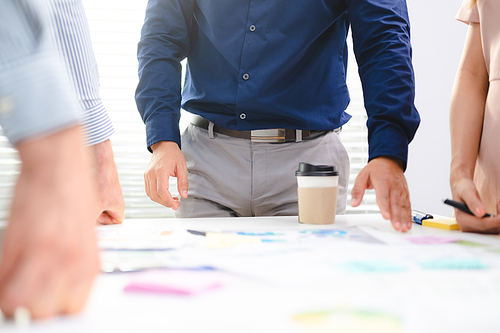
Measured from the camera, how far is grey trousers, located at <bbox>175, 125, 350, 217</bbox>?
44.3 inches

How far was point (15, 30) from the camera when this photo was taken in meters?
0.32

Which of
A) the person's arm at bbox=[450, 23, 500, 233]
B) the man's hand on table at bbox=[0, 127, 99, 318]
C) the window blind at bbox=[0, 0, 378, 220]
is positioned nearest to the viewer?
the man's hand on table at bbox=[0, 127, 99, 318]

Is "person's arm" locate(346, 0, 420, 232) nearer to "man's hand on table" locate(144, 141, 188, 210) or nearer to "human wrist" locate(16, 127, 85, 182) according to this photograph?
"man's hand on table" locate(144, 141, 188, 210)

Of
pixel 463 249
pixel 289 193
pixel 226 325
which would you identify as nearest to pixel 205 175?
pixel 289 193

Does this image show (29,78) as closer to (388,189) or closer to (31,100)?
(31,100)

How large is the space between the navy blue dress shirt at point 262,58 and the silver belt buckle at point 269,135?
0.01m

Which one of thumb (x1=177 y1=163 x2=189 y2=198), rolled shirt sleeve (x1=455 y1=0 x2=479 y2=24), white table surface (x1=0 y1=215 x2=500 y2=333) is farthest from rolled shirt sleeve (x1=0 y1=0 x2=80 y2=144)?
rolled shirt sleeve (x1=455 y1=0 x2=479 y2=24)

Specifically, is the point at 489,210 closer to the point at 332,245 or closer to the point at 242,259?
the point at 332,245

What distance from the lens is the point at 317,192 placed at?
80 centimetres

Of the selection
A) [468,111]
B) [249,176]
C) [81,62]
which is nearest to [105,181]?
[81,62]

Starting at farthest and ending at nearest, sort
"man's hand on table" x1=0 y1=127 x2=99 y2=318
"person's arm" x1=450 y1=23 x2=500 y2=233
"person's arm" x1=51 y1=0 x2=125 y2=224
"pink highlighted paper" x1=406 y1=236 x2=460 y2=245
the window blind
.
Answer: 1. the window blind
2. "person's arm" x1=450 y1=23 x2=500 y2=233
3. "person's arm" x1=51 y1=0 x2=125 y2=224
4. "pink highlighted paper" x1=406 y1=236 x2=460 y2=245
5. "man's hand on table" x1=0 y1=127 x2=99 y2=318

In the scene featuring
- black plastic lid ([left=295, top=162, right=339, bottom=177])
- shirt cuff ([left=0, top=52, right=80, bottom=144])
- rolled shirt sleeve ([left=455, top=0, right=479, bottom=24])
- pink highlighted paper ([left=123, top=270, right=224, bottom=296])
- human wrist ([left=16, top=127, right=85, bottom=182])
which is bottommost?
pink highlighted paper ([left=123, top=270, right=224, bottom=296])

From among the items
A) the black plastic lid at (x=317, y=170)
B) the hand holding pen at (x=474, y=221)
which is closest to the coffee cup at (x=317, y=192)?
the black plastic lid at (x=317, y=170)

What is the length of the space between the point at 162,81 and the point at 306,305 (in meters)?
0.93
